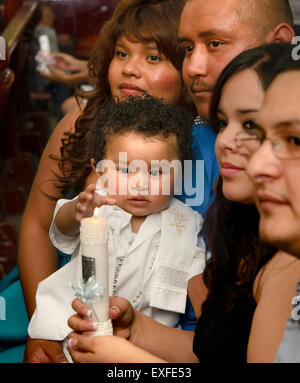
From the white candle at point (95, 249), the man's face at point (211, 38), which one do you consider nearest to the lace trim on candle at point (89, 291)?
the white candle at point (95, 249)

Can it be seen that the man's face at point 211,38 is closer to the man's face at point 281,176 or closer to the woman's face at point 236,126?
the woman's face at point 236,126

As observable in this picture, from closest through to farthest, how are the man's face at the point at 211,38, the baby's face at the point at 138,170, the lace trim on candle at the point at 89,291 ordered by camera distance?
the lace trim on candle at the point at 89,291
the man's face at the point at 211,38
the baby's face at the point at 138,170

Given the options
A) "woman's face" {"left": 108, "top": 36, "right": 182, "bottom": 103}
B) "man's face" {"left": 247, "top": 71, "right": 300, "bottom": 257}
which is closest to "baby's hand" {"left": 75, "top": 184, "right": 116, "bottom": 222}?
"man's face" {"left": 247, "top": 71, "right": 300, "bottom": 257}

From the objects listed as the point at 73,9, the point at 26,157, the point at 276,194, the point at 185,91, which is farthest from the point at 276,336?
the point at 73,9

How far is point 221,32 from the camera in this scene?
1.52 metres

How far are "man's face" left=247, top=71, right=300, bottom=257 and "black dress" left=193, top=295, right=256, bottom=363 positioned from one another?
372 mm

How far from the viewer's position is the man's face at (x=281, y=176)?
3.03ft

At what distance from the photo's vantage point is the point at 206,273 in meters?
1.50

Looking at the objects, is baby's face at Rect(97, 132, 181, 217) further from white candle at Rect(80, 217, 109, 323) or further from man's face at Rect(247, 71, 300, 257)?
man's face at Rect(247, 71, 300, 257)

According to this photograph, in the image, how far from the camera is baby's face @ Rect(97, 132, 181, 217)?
64.0 inches

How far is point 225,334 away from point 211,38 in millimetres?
789

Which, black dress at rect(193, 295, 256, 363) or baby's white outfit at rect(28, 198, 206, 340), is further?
baby's white outfit at rect(28, 198, 206, 340)

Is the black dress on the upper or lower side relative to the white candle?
lower

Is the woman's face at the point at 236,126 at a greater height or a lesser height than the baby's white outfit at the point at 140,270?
greater
